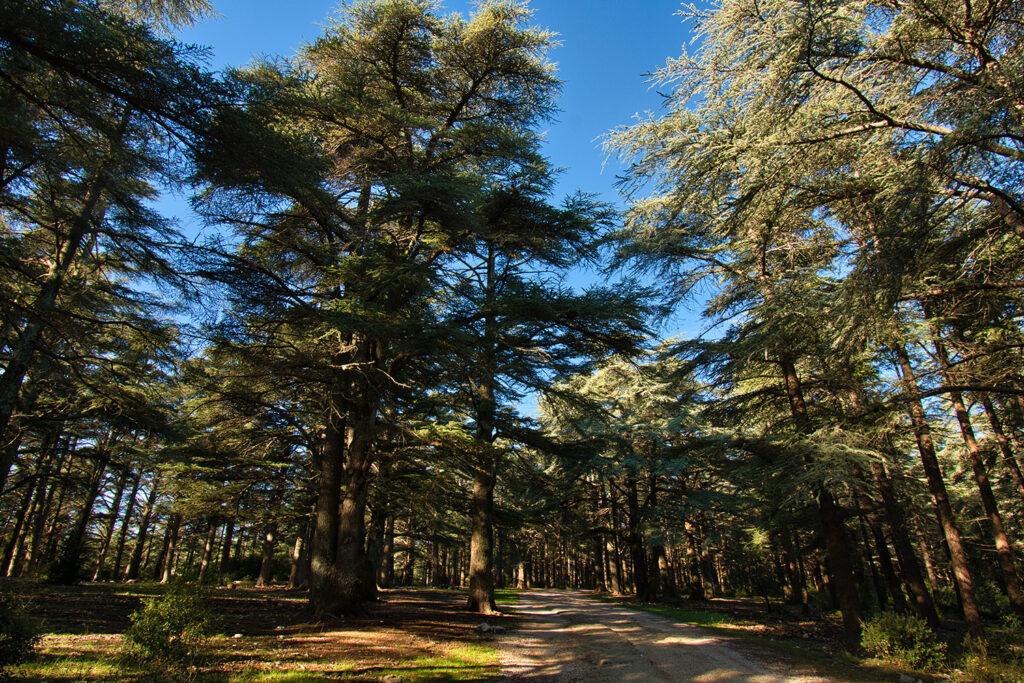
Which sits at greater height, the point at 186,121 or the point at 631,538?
the point at 186,121

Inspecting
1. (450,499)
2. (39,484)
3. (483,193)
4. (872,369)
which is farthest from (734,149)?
(39,484)

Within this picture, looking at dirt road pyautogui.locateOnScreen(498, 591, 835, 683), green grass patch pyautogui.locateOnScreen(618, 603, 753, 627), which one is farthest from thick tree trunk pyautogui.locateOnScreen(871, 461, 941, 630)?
dirt road pyautogui.locateOnScreen(498, 591, 835, 683)

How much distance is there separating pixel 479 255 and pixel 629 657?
10.2 metres

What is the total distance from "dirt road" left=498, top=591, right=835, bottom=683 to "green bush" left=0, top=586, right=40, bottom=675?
5.61 m

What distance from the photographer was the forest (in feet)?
17.6

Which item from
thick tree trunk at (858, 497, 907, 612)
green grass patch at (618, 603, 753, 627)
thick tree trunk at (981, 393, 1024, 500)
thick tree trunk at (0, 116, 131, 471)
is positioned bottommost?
green grass patch at (618, 603, 753, 627)

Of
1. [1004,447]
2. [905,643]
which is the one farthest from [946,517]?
[905,643]

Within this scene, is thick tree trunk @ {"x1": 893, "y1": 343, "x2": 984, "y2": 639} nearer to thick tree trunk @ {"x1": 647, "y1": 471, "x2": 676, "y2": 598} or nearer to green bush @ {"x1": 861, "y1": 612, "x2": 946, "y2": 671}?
green bush @ {"x1": 861, "y1": 612, "x2": 946, "y2": 671}

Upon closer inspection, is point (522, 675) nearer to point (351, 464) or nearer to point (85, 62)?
point (351, 464)

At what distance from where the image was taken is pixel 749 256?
11398mm

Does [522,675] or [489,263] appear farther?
[489,263]

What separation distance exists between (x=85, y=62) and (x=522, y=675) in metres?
9.01

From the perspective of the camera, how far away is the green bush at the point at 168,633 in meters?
5.32

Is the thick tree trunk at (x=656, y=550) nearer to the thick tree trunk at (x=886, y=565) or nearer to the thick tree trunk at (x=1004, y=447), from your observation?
the thick tree trunk at (x=886, y=565)
